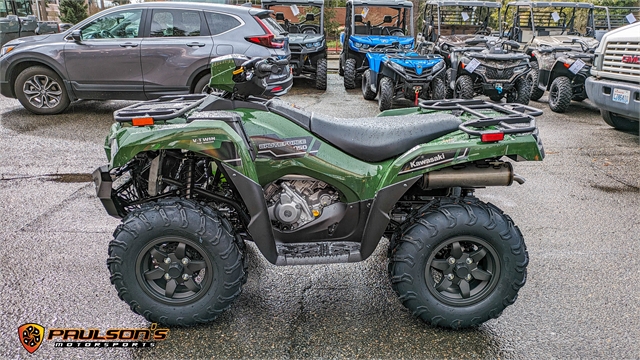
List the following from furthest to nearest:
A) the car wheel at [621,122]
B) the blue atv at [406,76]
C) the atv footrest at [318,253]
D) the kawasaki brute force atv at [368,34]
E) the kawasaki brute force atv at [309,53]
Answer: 1. the kawasaki brute force atv at [309,53]
2. the kawasaki brute force atv at [368,34]
3. the blue atv at [406,76]
4. the car wheel at [621,122]
5. the atv footrest at [318,253]

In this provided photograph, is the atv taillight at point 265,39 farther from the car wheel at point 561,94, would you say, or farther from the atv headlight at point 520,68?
the car wheel at point 561,94

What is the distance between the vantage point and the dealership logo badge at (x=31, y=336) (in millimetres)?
2936

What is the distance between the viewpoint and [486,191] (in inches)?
223

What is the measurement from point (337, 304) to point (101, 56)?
674 centimetres

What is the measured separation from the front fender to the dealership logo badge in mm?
1109

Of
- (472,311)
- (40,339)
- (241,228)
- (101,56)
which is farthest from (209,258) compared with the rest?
(101,56)

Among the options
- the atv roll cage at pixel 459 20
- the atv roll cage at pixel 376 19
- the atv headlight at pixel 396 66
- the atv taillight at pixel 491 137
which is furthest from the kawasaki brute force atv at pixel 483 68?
the atv taillight at pixel 491 137

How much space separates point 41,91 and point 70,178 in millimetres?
3712

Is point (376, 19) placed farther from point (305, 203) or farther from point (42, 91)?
point (305, 203)

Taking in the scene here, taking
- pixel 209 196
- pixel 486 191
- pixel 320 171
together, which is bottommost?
pixel 486 191

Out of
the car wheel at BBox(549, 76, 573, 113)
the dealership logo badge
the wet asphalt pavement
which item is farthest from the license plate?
the dealership logo badge

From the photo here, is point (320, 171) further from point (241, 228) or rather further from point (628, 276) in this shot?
point (628, 276)

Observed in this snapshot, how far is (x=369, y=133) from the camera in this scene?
311 centimetres

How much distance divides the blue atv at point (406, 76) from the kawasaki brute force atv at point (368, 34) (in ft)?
3.35
